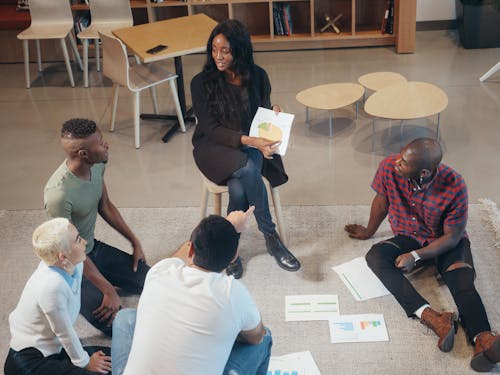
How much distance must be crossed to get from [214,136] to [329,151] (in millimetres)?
1424

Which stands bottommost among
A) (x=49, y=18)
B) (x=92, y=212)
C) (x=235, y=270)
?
(x=235, y=270)

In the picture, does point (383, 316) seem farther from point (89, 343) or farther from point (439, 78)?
point (439, 78)

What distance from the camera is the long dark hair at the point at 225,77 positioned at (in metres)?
3.20

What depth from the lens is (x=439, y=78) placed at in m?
5.40

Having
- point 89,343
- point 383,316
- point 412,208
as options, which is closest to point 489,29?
point 412,208

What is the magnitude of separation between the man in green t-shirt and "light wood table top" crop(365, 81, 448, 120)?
2029 mm

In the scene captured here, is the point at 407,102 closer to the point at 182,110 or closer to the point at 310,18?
the point at 182,110

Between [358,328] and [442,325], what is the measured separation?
39cm

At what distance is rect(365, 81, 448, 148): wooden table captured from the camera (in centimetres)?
415

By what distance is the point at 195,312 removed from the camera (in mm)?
1879

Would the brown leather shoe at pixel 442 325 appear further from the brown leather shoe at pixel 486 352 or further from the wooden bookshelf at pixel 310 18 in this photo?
the wooden bookshelf at pixel 310 18

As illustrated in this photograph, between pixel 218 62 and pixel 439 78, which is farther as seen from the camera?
pixel 439 78

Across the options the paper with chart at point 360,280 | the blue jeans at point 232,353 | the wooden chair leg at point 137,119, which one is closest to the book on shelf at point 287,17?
the wooden chair leg at point 137,119

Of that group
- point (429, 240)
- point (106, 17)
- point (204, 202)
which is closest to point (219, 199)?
point (204, 202)
